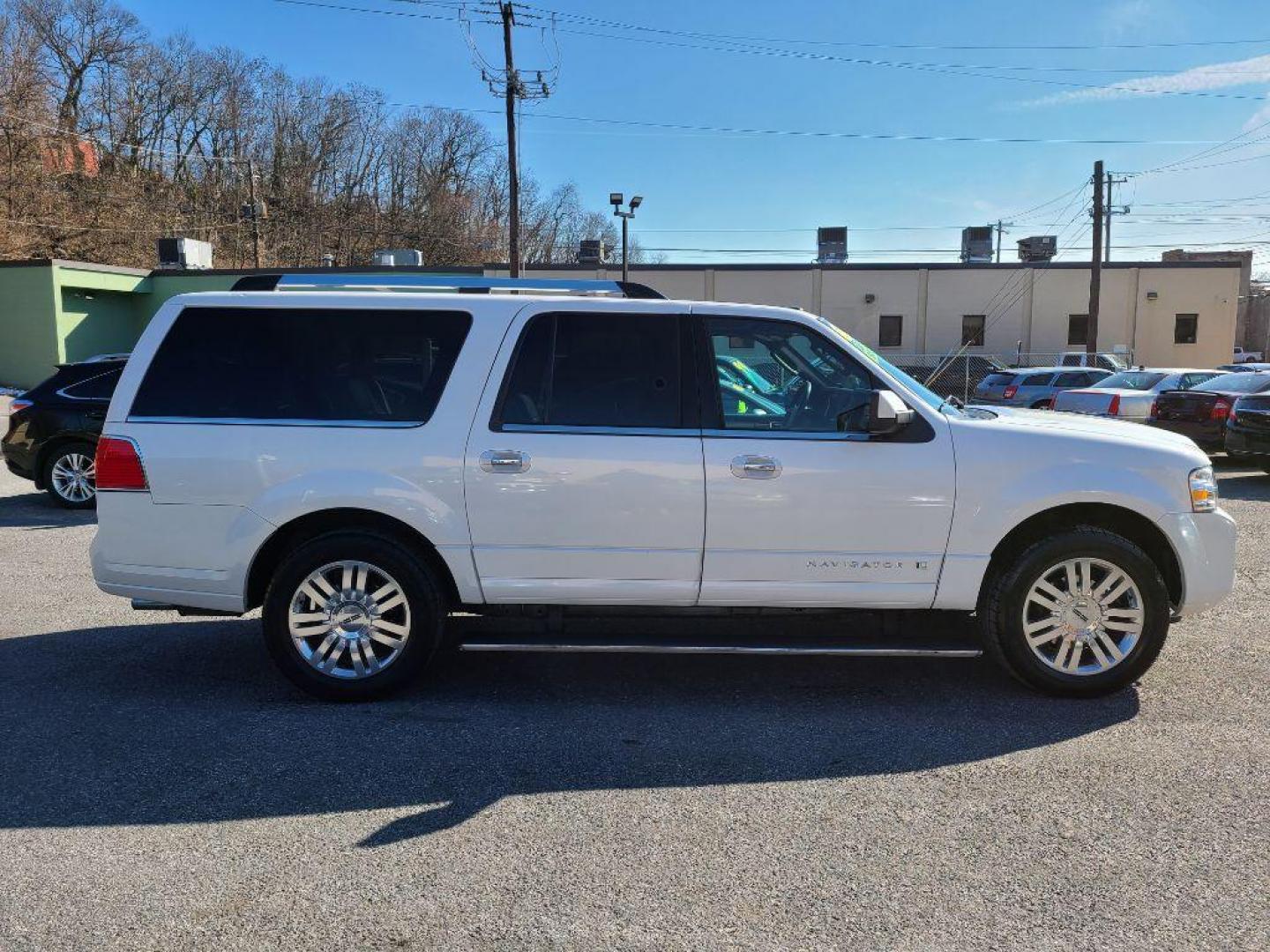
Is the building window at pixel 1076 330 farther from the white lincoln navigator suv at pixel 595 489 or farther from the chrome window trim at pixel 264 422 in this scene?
the chrome window trim at pixel 264 422

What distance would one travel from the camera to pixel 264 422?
4.55m

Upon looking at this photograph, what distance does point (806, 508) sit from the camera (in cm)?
444

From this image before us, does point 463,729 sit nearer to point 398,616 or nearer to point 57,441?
point 398,616

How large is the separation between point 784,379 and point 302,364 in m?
2.42

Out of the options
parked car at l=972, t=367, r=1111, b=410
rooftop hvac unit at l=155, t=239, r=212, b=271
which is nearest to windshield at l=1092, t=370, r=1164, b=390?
parked car at l=972, t=367, r=1111, b=410

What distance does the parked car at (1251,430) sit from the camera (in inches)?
492

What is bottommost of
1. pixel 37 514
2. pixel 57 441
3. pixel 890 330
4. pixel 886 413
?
pixel 37 514

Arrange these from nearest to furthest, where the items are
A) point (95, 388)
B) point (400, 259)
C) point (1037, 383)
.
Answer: point (95, 388), point (1037, 383), point (400, 259)

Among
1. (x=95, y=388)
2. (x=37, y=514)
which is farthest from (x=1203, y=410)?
(x=37, y=514)

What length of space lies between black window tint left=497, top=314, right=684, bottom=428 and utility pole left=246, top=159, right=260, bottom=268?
46175 millimetres

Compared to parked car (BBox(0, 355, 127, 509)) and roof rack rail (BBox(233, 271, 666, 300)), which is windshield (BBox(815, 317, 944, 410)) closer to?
roof rack rail (BBox(233, 271, 666, 300))

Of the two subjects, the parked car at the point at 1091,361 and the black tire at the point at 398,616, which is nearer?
the black tire at the point at 398,616

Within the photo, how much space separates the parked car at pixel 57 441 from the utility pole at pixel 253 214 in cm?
3885

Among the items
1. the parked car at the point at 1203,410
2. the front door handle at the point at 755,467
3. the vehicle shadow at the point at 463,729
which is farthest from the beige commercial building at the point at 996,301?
the front door handle at the point at 755,467
